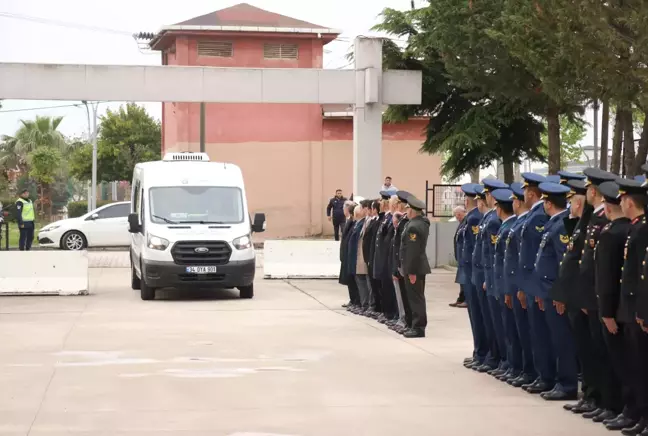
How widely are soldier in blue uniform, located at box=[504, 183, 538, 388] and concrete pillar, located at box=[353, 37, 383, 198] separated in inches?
745

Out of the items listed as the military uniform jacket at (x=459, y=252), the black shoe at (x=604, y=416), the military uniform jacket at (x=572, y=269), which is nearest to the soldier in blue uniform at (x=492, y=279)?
the military uniform jacket at (x=459, y=252)

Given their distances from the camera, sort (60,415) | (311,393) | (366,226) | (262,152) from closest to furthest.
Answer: (60,415)
(311,393)
(366,226)
(262,152)

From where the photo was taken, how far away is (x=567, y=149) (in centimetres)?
7994

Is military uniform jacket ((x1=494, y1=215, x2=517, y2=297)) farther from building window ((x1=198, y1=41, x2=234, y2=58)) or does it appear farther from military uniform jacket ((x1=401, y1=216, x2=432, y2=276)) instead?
building window ((x1=198, y1=41, x2=234, y2=58))

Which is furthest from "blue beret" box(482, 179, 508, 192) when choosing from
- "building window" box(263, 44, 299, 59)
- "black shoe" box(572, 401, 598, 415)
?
"building window" box(263, 44, 299, 59)

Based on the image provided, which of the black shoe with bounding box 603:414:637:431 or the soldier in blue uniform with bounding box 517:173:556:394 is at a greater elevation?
the soldier in blue uniform with bounding box 517:173:556:394

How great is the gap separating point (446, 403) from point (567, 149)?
7082 cm

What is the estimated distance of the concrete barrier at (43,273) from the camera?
77.4ft

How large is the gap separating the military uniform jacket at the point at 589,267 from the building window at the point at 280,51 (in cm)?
4036

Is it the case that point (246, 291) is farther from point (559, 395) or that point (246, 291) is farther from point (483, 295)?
point (559, 395)

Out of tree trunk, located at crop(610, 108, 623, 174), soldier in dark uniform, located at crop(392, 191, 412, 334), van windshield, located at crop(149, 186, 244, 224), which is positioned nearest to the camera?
soldier in dark uniform, located at crop(392, 191, 412, 334)

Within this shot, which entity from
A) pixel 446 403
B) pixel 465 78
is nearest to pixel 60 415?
pixel 446 403

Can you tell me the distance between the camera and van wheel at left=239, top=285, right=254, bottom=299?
74.2ft

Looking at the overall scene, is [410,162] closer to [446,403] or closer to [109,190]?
[109,190]
